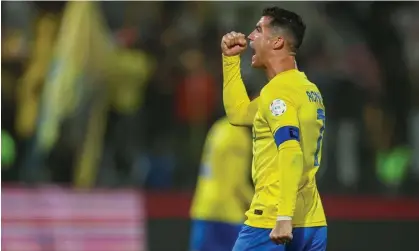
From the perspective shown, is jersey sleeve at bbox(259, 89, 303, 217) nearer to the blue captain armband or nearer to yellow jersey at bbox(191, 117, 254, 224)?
the blue captain armband

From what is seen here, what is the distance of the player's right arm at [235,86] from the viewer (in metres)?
5.09

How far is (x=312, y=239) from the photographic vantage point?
191 inches

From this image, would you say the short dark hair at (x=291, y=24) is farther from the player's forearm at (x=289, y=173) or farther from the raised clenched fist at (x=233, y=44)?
the player's forearm at (x=289, y=173)

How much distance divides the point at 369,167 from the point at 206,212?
17.4ft

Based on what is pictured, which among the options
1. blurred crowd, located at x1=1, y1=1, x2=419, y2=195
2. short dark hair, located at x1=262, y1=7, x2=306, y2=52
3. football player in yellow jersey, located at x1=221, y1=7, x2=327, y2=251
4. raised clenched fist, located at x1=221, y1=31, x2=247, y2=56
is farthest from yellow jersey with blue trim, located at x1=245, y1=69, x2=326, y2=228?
blurred crowd, located at x1=1, y1=1, x2=419, y2=195

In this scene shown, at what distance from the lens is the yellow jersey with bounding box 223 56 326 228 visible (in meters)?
4.61

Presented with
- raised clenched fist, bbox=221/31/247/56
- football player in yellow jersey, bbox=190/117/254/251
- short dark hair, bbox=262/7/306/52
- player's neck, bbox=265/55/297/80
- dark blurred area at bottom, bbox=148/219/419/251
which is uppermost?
short dark hair, bbox=262/7/306/52

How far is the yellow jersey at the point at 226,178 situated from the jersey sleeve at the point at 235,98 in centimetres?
261

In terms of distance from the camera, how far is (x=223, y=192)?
793cm

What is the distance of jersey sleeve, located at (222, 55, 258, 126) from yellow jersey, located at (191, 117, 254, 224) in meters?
2.61

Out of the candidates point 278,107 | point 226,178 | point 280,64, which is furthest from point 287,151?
point 226,178

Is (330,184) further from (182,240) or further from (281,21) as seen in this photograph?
(281,21)

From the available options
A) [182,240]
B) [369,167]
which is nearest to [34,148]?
[182,240]

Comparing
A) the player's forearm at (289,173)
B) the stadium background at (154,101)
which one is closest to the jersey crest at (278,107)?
the player's forearm at (289,173)
